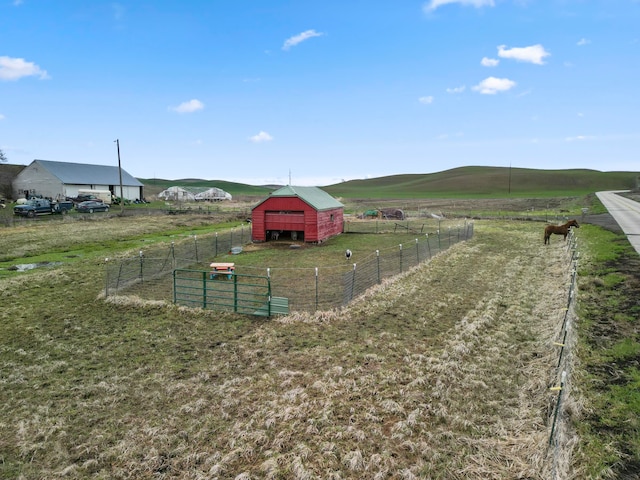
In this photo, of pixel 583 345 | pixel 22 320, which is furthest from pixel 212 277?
pixel 583 345

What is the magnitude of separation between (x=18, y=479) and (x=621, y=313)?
15424mm

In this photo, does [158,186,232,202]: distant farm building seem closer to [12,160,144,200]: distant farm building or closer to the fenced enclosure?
[12,160,144,200]: distant farm building

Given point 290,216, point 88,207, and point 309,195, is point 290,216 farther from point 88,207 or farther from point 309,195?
point 88,207

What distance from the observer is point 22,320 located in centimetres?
1402

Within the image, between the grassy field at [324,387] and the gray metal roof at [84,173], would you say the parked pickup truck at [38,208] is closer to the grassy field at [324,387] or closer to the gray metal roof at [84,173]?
the gray metal roof at [84,173]

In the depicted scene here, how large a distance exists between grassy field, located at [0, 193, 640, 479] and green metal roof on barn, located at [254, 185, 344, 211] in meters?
15.5

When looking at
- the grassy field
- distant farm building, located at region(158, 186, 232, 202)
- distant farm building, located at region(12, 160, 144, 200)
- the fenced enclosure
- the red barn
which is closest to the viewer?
the grassy field

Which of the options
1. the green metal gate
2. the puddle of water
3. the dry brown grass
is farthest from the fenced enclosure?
the puddle of water

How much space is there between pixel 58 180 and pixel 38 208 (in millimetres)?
22439

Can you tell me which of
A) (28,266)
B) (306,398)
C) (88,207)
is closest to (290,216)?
(28,266)

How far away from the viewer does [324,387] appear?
895 cm

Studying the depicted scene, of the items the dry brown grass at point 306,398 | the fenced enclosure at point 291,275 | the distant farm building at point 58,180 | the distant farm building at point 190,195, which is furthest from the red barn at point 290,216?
the distant farm building at point 190,195

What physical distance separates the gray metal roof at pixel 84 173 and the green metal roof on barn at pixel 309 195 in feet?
174

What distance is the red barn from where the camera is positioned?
30.7m
